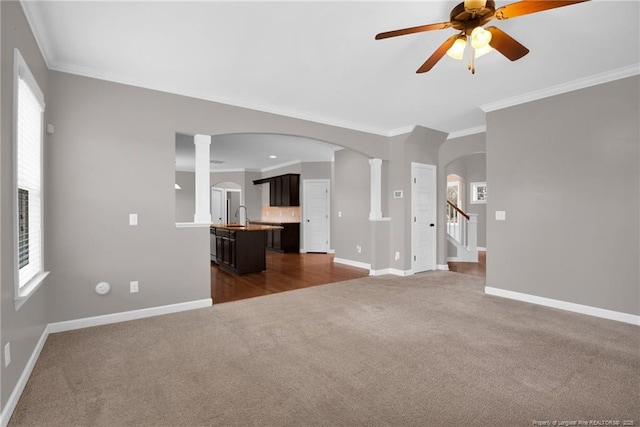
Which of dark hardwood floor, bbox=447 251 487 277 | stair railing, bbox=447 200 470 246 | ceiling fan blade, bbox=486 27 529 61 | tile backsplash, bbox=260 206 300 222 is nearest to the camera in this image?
ceiling fan blade, bbox=486 27 529 61

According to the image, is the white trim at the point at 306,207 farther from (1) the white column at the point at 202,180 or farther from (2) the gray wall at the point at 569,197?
(1) the white column at the point at 202,180

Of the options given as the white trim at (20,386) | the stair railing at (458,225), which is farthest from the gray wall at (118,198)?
the stair railing at (458,225)

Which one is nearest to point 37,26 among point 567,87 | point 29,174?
point 29,174

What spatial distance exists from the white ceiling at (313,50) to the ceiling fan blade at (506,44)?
0.30 m

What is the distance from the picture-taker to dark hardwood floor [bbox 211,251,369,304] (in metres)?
4.78

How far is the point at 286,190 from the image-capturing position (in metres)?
9.30

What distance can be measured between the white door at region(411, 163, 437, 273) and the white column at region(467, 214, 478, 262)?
5.95 feet

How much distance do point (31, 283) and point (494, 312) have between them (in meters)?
4.68

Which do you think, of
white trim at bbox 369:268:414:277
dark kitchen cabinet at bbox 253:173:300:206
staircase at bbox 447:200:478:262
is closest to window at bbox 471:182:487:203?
staircase at bbox 447:200:478:262

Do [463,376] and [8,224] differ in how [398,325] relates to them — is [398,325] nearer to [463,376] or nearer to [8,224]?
[463,376]

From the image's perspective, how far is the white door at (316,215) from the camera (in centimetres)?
909

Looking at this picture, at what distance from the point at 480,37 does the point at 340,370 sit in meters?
2.68

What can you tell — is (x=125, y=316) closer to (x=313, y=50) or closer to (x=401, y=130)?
(x=313, y=50)

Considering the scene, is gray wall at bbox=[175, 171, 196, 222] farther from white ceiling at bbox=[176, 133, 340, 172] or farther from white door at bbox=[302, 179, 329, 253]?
white door at bbox=[302, 179, 329, 253]
